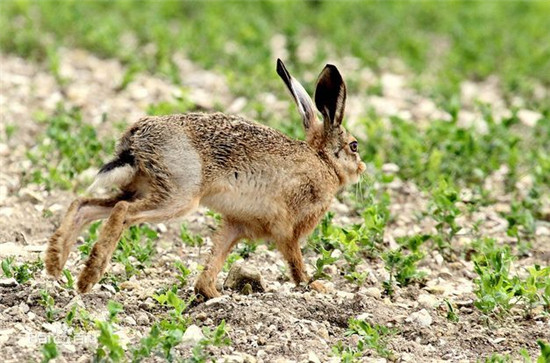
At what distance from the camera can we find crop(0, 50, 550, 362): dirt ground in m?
5.76

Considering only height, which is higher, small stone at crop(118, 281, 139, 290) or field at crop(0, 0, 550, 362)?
field at crop(0, 0, 550, 362)

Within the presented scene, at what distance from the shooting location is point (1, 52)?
451 inches

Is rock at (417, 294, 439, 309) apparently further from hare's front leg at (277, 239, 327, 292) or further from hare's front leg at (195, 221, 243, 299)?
hare's front leg at (195, 221, 243, 299)

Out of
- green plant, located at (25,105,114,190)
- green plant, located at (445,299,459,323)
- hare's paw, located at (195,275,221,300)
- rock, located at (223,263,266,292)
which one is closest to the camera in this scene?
green plant, located at (445,299,459,323)

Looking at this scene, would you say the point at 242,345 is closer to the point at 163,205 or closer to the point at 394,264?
the point at 163,205

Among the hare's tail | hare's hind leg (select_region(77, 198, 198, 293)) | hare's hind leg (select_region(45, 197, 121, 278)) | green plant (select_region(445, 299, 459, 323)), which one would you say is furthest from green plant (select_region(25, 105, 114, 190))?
green plant (select_region(445, 299, 459, 323))

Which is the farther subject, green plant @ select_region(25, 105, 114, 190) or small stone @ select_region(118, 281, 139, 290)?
green plant @ select_region(25, 105, 114, 190)

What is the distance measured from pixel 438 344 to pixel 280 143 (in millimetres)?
1481

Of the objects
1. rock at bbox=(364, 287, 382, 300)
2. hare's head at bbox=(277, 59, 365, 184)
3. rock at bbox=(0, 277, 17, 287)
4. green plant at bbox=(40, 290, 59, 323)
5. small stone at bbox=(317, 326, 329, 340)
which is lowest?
rock at bbox=(0, 277, 17, 287)

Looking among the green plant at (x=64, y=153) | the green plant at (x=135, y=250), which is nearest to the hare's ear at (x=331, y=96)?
the green plant at (x=135, y=250)

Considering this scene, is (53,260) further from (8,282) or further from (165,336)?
(165,336)

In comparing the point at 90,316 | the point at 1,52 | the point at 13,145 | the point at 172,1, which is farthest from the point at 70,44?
the point at 90,316

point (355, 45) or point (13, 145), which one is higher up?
point (355, 45)

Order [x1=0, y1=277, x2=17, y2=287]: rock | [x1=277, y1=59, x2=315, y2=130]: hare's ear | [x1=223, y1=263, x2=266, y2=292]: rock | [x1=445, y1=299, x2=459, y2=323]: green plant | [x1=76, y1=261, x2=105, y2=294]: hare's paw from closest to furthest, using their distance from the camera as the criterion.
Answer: [x1=76, y1=261, x2=105, y2=294]: hare's paw
[x1=0, y1=277, x2=17, y2=287]: rock
[x1=445, y1=299, x2=459, y2=323]: green plant
[x1=223, y1=263, x2=266, y2=292]: rock
[x1=277, y1=59, x2=315, y2=130]: hare's ear
